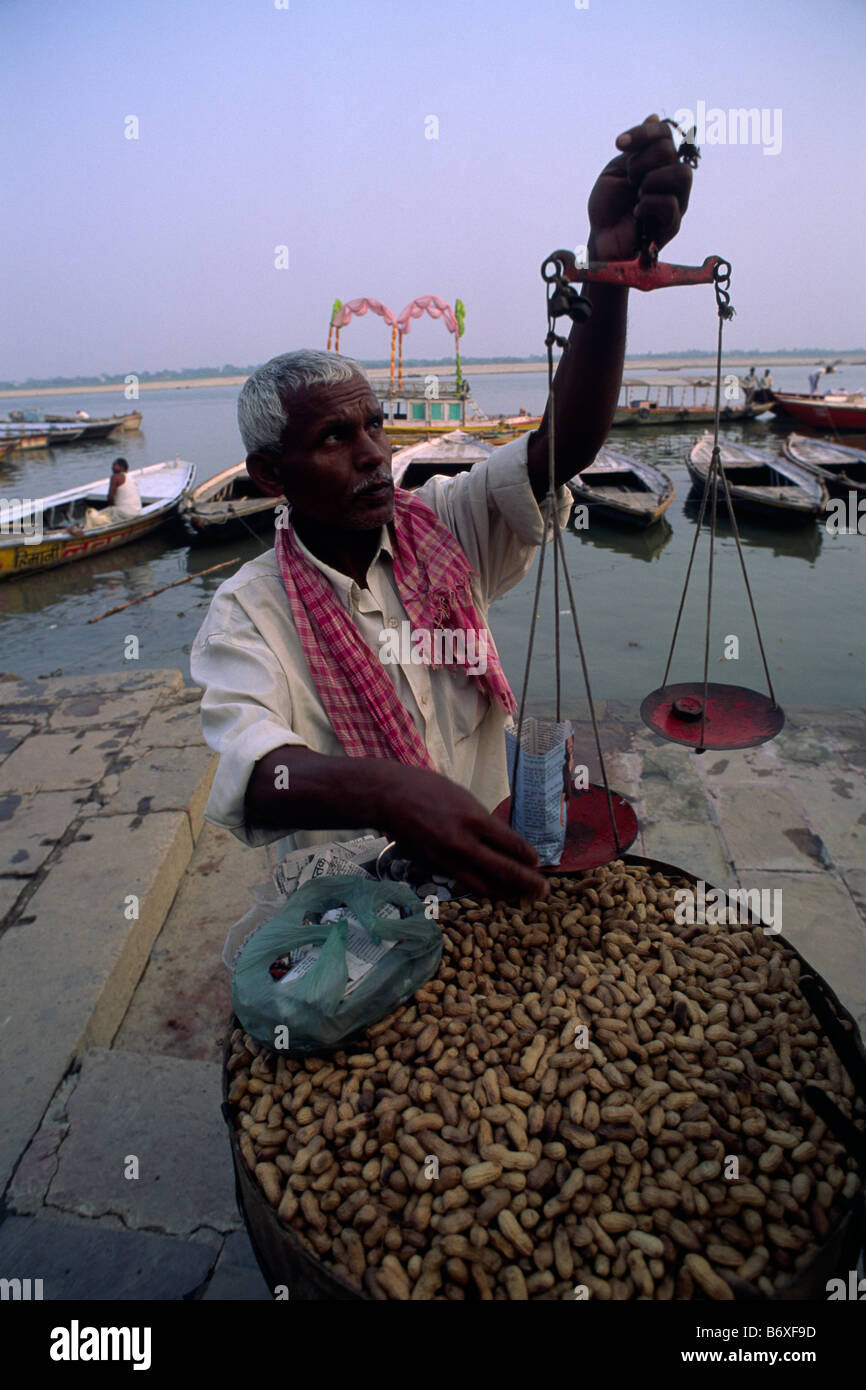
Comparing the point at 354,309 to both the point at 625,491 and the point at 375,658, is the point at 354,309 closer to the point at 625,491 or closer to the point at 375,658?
the point at 625,491

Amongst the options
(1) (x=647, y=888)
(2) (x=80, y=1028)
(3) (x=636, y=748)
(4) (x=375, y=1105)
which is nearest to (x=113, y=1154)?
(2) (x=80, y=1028)

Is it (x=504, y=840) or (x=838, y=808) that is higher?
(x=504, y=840)

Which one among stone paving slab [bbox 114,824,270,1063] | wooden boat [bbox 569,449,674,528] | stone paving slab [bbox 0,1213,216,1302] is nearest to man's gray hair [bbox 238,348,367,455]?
stone paving slab [bbox 114,824,270,1063]

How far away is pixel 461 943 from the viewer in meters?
1.49

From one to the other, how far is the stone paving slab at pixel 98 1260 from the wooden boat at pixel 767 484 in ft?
32.8

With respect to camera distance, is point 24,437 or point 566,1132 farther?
point 24,437

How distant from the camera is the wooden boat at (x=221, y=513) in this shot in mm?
11500

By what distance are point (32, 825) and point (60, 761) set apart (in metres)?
0.63

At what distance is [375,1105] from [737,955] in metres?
0.79

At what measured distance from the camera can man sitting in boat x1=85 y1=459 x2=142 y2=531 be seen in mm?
11492

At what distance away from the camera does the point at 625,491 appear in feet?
42.4

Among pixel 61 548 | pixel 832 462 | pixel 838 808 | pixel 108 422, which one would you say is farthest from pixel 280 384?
pixel 108 422

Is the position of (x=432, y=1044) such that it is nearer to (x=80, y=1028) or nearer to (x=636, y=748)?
(x=80, y=1028)

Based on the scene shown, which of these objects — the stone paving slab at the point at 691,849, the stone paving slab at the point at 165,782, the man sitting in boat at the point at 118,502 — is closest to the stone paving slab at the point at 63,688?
the stone paving slab at the point at 165,782
